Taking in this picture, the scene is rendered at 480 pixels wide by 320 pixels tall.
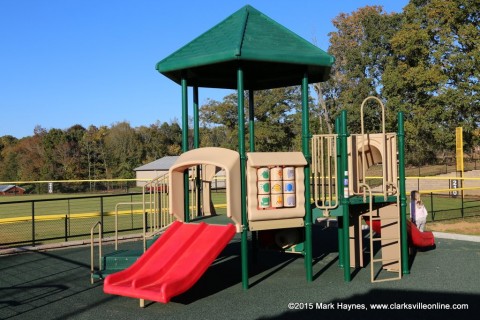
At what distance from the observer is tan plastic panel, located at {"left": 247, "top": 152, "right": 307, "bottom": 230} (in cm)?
790

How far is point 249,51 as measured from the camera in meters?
7.85

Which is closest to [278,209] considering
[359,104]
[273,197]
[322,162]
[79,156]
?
[273,197]

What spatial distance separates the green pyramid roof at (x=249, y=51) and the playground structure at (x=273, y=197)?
27 mm

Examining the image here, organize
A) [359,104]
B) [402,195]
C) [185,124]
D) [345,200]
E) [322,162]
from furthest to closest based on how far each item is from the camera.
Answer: [359,104]
[185,124]
[402,195]
[322,162]
[345,200]

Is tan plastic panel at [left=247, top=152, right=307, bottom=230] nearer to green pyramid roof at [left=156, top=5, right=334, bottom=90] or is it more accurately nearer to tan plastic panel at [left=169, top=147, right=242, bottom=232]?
tan plastic panel at [left=169, top=147, right=242, bottom=232]

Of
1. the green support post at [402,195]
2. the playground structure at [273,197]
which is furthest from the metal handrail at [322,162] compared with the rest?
the green support post at [402,195]

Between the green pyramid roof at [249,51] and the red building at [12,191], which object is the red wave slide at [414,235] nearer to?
the green pyramid roof at [249,51]

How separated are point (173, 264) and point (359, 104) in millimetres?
37974

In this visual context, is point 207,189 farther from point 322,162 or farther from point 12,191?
point 12,191

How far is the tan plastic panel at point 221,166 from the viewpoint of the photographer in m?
7.55

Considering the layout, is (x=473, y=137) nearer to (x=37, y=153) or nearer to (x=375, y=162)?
(x=375, y=162)

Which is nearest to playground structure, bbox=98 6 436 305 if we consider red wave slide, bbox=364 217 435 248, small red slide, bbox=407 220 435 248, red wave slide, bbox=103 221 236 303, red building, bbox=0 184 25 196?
red wave slide, bbox=103 221 236 303

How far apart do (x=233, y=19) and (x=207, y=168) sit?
3243 mm

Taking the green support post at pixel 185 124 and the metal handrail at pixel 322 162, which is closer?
the metal handrail at pixel 322 162
